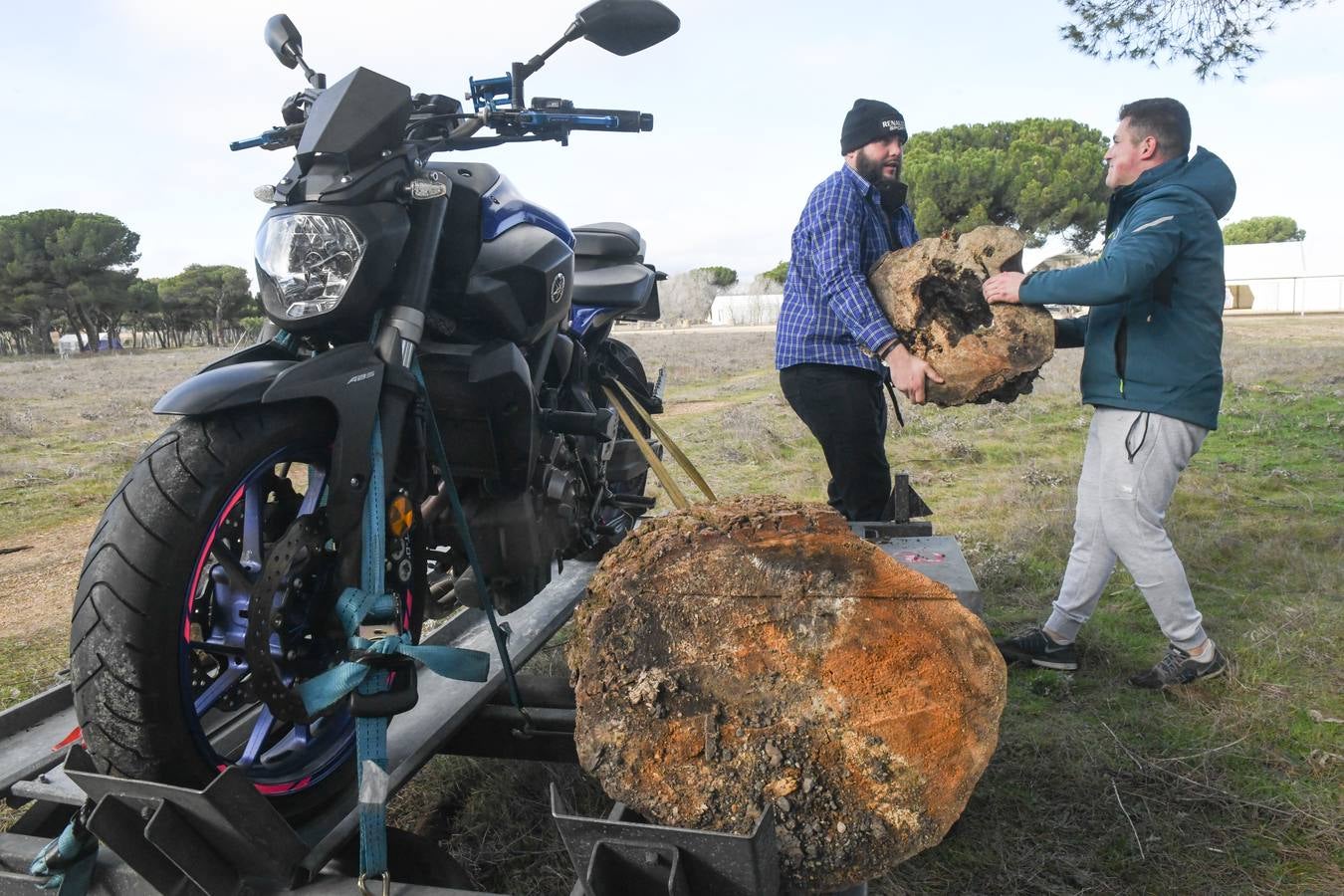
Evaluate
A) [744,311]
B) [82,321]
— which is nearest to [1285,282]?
[744,311]

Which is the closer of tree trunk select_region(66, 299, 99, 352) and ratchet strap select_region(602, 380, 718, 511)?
ratchet strap select_region(602, 380, 718, 511)

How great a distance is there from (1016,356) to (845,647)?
1785mm

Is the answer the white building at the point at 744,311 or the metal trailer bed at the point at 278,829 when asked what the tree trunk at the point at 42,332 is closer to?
the white building at the point at 744,311

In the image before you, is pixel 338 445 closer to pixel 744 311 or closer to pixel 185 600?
pixel 185 600

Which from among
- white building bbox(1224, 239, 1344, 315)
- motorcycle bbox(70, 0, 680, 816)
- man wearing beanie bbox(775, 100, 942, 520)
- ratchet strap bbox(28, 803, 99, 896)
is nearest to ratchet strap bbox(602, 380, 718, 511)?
motorcycle bbox(70, 0, 680, 816)

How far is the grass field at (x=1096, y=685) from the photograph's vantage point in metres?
2.35

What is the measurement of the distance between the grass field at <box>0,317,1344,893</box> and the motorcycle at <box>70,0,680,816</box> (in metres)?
0.85

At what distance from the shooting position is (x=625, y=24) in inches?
92.0

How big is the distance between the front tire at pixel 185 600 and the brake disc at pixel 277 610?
65mm

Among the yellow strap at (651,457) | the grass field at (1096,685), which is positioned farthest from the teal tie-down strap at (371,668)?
the yellow strap at (651,457)

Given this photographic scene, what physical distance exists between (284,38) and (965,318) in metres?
2.33

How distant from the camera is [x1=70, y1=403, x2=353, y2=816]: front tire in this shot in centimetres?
164

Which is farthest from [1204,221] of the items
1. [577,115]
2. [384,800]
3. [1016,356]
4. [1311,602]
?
[384,800]

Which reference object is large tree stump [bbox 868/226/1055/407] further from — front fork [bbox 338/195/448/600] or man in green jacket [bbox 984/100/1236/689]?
front fork [bbox 338/195/448/600]
